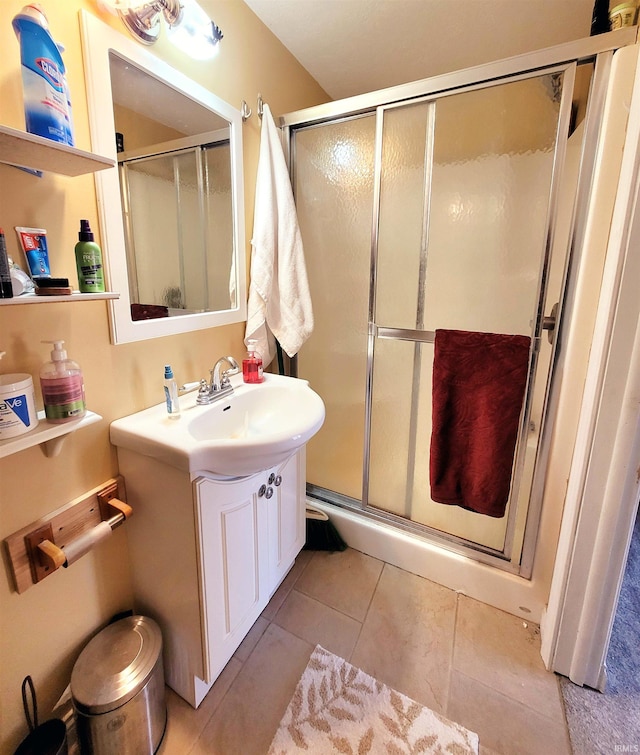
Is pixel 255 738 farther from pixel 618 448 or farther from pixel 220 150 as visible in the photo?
pixel 220 150

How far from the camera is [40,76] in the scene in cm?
64

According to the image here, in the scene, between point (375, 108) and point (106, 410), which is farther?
point (375, 108)

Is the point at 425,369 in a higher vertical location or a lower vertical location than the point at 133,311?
lower

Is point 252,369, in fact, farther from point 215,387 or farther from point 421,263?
point 421,263

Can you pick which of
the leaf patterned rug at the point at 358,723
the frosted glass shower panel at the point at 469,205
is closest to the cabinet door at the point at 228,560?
the leaf patterned rug at the point at 358,723

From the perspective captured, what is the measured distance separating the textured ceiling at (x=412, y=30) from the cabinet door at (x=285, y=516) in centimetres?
165

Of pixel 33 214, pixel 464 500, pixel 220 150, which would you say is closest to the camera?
pixel 33 214

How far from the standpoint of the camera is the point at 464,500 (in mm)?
1372

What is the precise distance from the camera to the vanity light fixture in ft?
2.81

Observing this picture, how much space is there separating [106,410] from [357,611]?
1195 mm

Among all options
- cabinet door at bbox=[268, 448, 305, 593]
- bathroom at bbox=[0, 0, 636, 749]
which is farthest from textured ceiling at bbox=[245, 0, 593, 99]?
cabinet door at bbox=[268, 448, 305, 593]

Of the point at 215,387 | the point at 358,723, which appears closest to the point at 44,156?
the point at 215,387

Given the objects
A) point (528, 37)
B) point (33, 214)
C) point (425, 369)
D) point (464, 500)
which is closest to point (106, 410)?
point (33, 214)

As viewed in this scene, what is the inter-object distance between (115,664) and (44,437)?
2.19ft
